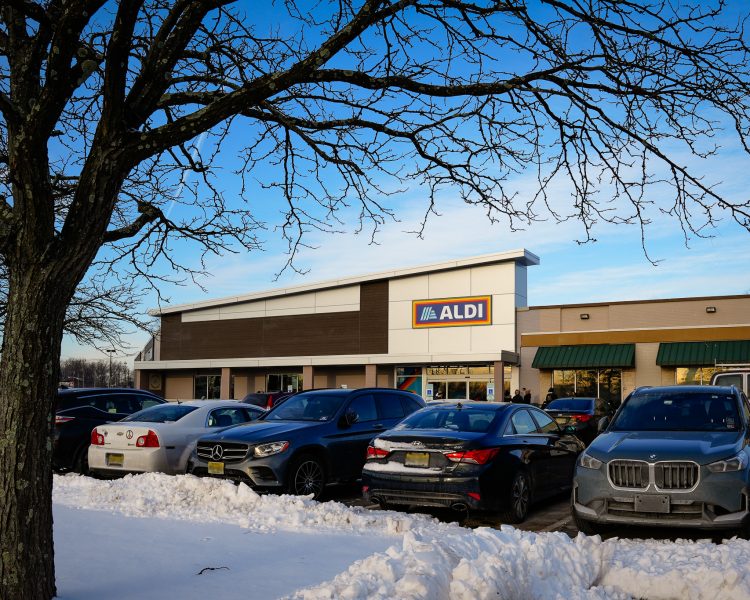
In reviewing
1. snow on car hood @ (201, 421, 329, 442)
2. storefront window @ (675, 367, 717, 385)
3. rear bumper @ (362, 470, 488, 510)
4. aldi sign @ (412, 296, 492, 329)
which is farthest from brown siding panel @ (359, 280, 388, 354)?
rear bumper @ (362, 470, 488, 510)

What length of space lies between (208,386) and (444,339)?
61.3 feet

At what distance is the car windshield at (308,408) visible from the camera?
468 inches

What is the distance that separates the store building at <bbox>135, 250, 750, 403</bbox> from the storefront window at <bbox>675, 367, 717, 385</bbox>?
1.9 inches

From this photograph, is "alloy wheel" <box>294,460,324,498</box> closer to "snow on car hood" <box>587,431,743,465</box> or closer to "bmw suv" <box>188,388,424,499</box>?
"bmw suv" <box>188,388,424,499</box>

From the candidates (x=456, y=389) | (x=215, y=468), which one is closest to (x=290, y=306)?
(x=456, y=389)

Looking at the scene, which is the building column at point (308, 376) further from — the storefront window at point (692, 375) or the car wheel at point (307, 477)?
the car wheel at point (307, 477)

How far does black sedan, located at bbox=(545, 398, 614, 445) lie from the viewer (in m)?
19.7

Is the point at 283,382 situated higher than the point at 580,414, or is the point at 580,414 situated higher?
the point at 283,382

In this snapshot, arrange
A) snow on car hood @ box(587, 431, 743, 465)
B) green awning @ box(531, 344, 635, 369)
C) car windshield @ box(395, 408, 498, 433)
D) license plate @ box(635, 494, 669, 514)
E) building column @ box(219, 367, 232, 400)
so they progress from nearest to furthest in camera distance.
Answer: license plate @ box(635, 494, 669, 514), snow on car hood @ box(587, 431, 743, 465), car windshield @ box(395, 408, 498, 433), green awning @ box(531, 344, 635, 369), building column @ box(219, 367, 232, 400)

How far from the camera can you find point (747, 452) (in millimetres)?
8141

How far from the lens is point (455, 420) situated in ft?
33.6

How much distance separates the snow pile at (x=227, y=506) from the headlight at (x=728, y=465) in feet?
8.98

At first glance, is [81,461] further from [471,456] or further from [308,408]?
[471,456]

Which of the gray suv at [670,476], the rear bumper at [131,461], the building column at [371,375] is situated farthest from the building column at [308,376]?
the gray suv at [670,476]
